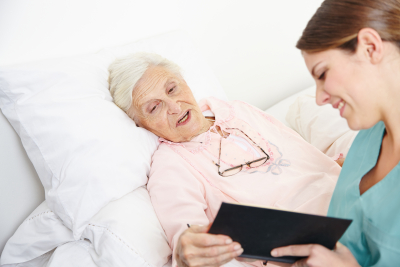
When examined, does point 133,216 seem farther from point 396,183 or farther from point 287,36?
point 287,36

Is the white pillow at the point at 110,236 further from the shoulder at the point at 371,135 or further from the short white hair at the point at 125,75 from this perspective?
the shoulder at the point at 371,135

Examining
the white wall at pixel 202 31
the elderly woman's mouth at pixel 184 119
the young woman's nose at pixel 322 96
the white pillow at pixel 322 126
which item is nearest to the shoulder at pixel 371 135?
the young woman's nose at pixel 322 96

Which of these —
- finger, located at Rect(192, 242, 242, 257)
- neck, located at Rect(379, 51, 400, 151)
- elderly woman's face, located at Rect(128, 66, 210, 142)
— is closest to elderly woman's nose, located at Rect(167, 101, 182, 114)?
elderly woman's face, located at Rect(128, 66, 210, 142)

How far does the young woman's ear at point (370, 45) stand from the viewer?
2.40 feet

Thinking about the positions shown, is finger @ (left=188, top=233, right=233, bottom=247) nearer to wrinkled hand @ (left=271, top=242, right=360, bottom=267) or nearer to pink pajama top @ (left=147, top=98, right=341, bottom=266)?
wrinkled hand @ (left=271, top=242, right=360, bottom=267)

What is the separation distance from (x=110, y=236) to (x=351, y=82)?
89 centimetres

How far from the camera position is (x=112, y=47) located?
1607 mm

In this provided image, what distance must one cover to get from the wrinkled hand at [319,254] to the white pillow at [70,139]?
0.52 meters

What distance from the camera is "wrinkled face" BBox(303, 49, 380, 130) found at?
769 mm

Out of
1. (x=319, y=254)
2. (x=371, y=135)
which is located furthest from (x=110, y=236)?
(x=371, y=135)

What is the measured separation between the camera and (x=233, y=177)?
133 centimetres

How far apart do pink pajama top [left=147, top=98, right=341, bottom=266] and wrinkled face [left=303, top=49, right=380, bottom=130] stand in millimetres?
544

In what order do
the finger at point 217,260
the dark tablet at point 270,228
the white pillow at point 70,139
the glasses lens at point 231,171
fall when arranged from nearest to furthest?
the dark tablet at point 270,228, the finger at point 217,260, the white pillow at point 70,139, the glasses lens at point 231,171

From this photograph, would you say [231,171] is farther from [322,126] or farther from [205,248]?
[322,126]
